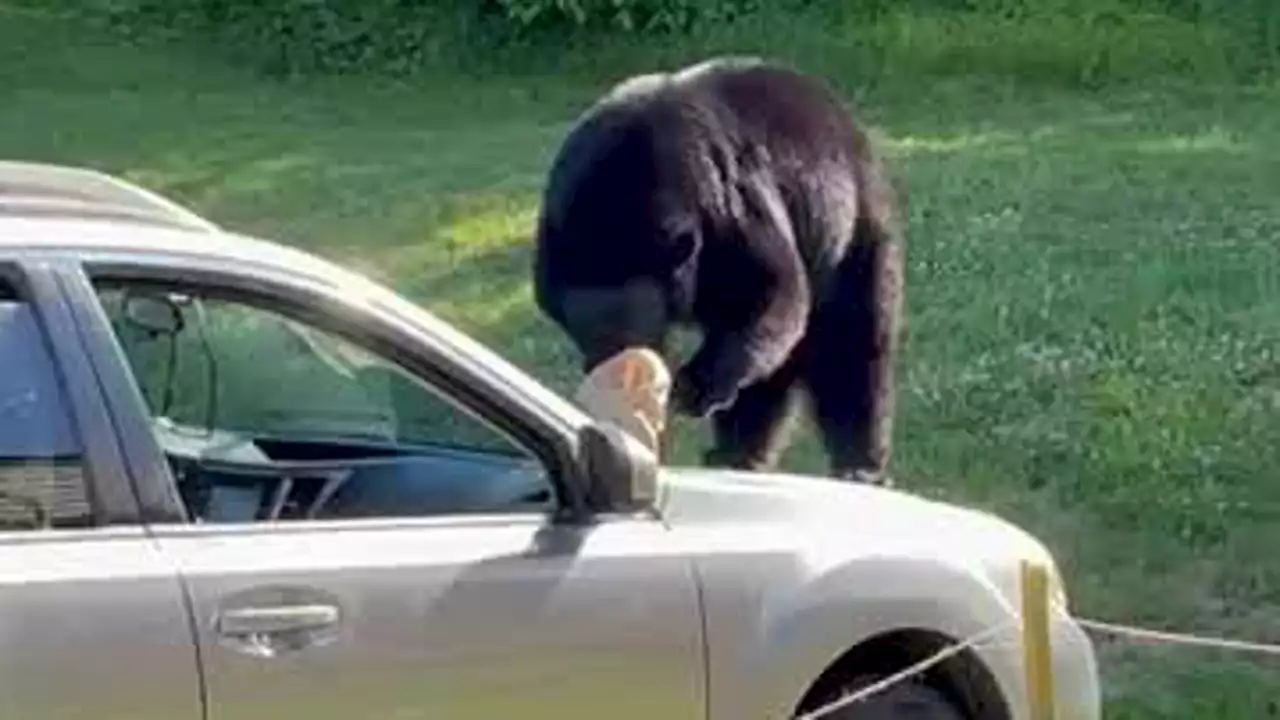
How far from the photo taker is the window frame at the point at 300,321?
571 cm

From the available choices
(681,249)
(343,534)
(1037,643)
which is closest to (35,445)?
(343,534)

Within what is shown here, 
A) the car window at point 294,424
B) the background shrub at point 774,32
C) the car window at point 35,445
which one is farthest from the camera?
the background shrub at point 774,32

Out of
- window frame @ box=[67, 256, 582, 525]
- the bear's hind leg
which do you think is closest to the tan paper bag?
window frame @ box=[67, 256, 582, 525]

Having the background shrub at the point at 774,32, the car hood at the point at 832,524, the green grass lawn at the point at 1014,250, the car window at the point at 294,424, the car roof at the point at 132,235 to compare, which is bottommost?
the background shrub at the point at 774,32

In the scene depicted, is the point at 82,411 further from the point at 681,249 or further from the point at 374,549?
the point at 681,249

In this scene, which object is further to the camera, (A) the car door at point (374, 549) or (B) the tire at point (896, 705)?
(B) the tire at point (896, 705)

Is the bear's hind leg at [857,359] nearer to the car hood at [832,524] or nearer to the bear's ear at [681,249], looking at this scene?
the bear's ear at [681,249]

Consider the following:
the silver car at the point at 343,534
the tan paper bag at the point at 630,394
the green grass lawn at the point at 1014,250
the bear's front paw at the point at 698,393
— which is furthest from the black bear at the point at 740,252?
the silver car at the point at 343,534

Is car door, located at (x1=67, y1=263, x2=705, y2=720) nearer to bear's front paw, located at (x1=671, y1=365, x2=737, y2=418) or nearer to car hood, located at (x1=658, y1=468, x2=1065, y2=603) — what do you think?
car hood, located at (x1=658, y1=468, x2=1065, y2=603)

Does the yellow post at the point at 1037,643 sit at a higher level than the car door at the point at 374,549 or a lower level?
lower

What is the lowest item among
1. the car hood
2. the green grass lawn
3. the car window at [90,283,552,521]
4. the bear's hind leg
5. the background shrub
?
the background shrub

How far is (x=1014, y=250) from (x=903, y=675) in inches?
313

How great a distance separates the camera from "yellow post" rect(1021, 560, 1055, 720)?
21.1 ft

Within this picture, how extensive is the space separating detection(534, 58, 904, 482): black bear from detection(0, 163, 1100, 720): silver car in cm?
247
